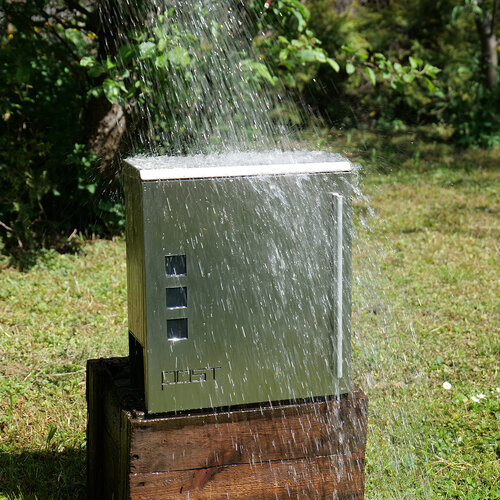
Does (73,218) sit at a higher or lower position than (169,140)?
lower

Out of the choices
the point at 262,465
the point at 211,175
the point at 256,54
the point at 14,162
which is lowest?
the point at 262,465

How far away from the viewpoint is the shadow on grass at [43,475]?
8.79ft

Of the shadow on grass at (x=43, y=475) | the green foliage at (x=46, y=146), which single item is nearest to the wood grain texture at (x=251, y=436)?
the shadow on grass at (x=43, y=475)

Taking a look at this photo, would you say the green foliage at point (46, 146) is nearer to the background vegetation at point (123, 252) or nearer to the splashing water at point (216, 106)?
the background vegetation at point (123, 252)

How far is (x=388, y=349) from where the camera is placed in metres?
4.03

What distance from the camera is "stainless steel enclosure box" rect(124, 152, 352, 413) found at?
193cm

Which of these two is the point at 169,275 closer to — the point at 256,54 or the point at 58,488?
the point at 58,488

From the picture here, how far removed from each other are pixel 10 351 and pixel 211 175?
92.5 inches

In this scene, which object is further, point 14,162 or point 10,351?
point 14,162

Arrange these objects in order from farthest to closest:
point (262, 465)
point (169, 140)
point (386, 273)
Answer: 1. point (169, 140)
2. point (386, 273)
3. point (262, 465)

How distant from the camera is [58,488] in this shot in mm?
2723

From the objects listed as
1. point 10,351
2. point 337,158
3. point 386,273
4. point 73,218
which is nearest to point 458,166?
point 386,273

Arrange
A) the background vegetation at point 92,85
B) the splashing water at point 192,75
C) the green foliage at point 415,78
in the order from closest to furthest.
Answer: the splashing water at point 192,75, the background vegetation at point 92,85, the green foliage at point 415,78

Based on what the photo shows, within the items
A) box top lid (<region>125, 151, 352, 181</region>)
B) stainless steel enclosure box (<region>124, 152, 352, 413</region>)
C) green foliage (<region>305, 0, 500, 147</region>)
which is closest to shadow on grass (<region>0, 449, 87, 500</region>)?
stainless steel enclosure box (<region>124, 152, 352, 413</region>)
